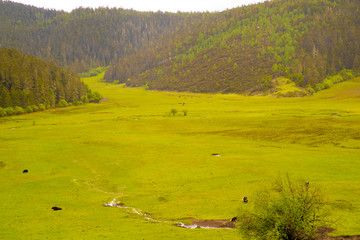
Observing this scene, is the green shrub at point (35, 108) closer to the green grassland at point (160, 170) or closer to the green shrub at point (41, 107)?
the green shrub at point (41, 107)

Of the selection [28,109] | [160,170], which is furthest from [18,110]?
[160,170]

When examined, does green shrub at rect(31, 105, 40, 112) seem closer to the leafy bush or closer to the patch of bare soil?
the patch of bare soil

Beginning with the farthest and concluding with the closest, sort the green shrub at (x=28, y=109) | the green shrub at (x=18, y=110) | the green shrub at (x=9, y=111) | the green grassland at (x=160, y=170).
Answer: the green shrub at (x=28, y=109), the green shrub at (x=18, y=110), the green shrub at (x=9, y=111), the green grassland at (x=160, y=170)

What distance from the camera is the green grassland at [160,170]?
1474 inches

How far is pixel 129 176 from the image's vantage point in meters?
63.9

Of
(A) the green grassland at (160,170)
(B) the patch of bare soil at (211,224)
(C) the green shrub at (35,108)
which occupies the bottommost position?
(A) the green grassland at (160,170)

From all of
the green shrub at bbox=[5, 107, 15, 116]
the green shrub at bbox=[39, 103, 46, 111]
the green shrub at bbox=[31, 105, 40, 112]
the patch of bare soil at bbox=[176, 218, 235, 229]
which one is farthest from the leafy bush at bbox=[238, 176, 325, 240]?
the green shrub at bbox=[39, 103, 46, 111]

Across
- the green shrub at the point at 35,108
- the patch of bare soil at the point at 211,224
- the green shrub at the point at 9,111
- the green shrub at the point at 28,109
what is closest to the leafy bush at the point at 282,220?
the patch of bare soil at the point at 211,224

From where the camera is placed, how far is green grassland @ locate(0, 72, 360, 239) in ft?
123

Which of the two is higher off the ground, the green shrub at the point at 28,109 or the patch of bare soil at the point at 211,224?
the green shrub at the point at 28,109

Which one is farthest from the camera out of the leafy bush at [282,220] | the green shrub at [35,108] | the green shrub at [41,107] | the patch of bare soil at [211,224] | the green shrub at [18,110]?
the green shrub at [41,107]

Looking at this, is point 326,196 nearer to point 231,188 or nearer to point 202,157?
point 231,188

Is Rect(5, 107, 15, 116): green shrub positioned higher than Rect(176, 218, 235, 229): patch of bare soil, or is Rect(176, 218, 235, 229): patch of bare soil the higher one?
Rect(5, 107, 15, 116): green shrub

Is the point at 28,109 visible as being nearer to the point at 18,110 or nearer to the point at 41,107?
the point at 18,110
